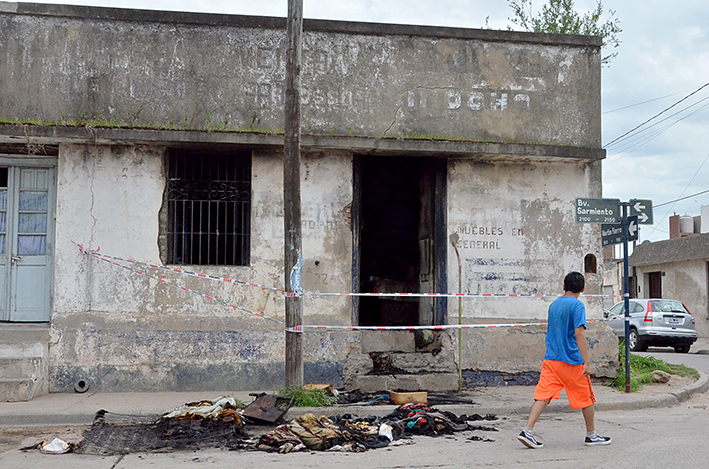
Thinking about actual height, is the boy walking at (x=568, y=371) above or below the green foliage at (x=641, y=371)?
above

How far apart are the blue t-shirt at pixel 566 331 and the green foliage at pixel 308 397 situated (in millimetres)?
3115

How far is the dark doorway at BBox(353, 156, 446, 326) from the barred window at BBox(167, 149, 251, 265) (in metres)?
2.85

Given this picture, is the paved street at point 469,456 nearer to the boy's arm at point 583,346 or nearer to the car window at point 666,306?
the boy's arm at point 583,346

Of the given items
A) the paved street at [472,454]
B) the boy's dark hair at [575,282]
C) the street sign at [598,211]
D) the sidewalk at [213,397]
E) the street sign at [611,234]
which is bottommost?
the paved street at [472,454]

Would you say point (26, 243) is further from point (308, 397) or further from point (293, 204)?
point (308, 397)

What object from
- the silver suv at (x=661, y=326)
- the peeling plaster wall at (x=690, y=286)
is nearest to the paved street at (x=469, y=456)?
the silver suv at (x=661, y=326)

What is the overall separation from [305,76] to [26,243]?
4900mm

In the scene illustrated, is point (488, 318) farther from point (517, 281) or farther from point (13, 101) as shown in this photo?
point (13, 101)

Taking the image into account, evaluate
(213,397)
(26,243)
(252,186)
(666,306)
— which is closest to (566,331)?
(213,397)

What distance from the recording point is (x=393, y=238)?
1452cm

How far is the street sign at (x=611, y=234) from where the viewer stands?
10.4m

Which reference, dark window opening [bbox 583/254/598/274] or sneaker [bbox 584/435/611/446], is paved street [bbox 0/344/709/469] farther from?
dark window opening [bbox 583/254/598/274]

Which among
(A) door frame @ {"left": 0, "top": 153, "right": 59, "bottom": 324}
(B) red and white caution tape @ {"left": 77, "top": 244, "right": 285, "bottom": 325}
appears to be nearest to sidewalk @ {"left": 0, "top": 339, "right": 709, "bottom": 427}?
(B) red and white caution tape @ {"left": 77, "top": 244, "right": 285, "bottom": 325}

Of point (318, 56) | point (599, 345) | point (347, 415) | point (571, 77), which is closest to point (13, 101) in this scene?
point (318, 56)
